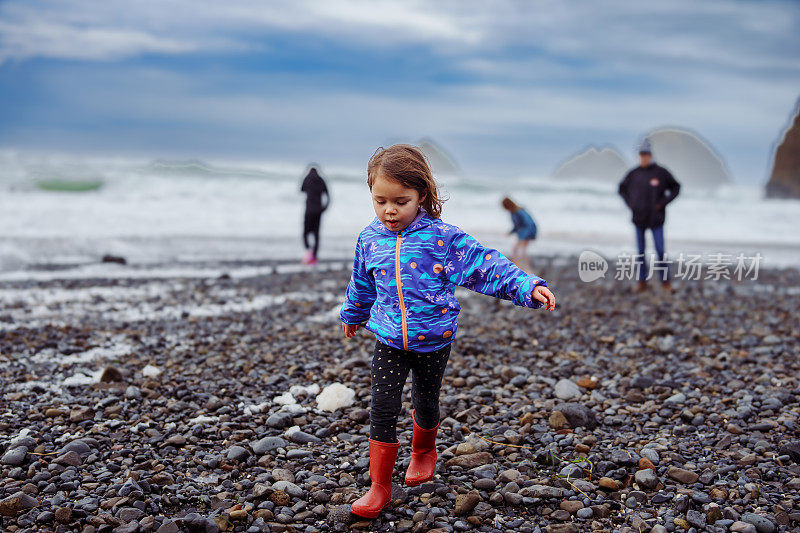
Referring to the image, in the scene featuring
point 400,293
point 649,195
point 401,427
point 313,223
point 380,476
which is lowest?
point 401,427

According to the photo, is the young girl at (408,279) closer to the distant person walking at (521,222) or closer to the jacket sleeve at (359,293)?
the jacket sleeve at (359,293)

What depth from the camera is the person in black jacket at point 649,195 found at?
451 inches

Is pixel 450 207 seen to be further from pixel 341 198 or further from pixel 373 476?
pixel 373 476

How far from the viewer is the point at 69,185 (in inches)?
1430

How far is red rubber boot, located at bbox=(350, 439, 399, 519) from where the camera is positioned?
143 inches

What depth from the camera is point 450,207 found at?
37.0 meters

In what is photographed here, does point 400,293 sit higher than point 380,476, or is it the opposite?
point 400,293

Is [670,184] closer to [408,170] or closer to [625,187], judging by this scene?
[625,187]

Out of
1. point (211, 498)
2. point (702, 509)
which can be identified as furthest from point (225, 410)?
point (702, 509)

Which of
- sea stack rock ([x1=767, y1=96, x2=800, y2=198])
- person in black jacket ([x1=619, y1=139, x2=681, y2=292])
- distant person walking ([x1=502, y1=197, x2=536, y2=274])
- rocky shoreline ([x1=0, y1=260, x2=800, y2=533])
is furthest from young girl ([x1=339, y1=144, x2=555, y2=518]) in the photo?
sea stack rock ([x1=767, y1=96, x2=800, y2=198])

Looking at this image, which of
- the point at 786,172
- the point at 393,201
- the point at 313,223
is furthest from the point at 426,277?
the point at 786,172

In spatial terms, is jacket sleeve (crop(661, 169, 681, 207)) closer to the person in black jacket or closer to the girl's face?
the person in black jacket

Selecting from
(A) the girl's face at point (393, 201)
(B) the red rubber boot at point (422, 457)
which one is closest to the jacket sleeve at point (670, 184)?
(B) the red rubber boot at point (422, 457)

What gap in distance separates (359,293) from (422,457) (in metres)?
1.07
